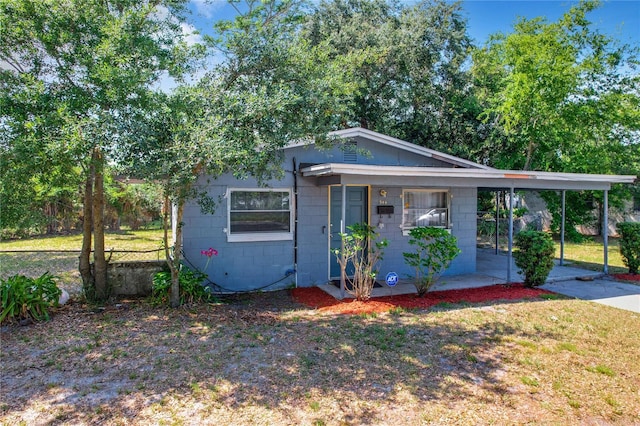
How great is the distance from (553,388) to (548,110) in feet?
47.6

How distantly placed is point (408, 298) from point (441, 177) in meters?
2.47

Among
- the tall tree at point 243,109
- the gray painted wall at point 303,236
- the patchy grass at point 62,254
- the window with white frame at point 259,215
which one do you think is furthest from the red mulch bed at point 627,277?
the patchy grass at point 62,254

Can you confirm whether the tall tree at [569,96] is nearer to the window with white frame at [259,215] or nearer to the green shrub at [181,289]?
the window with white frame at [259,215]

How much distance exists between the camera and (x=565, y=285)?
28.0 feet

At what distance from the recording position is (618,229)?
9.93m

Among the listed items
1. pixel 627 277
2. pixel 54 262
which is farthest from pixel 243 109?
pixel 627 277

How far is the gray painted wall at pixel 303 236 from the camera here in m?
7.54

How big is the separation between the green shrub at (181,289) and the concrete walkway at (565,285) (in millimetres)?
2446

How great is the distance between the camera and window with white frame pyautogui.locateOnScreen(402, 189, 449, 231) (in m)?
9.08

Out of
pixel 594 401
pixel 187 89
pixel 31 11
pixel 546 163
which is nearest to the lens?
pixel 594 401

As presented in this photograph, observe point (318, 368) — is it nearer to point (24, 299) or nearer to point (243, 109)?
point (243, 109)

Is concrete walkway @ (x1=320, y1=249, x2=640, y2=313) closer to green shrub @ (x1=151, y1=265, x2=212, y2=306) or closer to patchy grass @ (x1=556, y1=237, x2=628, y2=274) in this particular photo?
patchy grass @ (x1=556, y1=237, x2=628, y2=274)

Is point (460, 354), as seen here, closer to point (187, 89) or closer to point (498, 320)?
point (498, 320)

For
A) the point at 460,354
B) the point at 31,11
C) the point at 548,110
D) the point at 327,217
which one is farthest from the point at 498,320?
the point at 548,110
